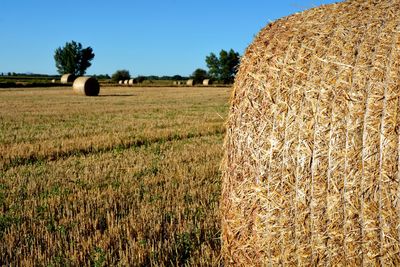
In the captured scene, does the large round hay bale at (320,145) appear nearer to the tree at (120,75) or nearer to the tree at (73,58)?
the tree at (120,75)

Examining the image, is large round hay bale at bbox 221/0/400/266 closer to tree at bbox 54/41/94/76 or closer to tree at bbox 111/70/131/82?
tree at bbox 111/70/131/82

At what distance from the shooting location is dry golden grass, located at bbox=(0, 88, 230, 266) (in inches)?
169

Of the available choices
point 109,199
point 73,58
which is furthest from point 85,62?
point 109,199

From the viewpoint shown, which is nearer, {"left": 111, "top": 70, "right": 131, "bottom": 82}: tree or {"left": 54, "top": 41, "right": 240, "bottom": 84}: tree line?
{"left": 111, "top": 70, "right": 131, "bottom": 82}: tree

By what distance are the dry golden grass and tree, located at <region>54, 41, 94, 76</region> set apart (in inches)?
3471

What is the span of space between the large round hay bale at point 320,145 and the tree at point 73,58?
95.8 meters

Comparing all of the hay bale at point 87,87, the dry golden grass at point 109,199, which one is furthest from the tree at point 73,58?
the dry golden grass at point 109,199

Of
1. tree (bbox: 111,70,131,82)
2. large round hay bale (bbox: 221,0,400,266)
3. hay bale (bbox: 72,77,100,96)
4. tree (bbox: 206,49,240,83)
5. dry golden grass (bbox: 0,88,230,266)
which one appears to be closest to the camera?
large round hay bale (bbox: 221,0,400,266)

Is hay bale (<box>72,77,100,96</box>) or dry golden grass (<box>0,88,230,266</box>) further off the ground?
hay bale (<box>72,77,100,96</box>)

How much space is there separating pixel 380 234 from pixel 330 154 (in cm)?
60

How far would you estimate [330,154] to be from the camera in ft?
10.2

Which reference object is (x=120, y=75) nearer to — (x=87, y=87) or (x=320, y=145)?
(x=87, y=87)

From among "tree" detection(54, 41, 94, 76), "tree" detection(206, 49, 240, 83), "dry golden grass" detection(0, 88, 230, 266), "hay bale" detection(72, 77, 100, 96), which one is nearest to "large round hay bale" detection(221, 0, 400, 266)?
"dry golden grass" detection(0, 88, 230, 266)

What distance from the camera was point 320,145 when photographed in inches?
124
